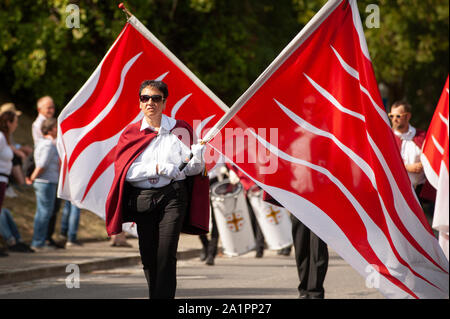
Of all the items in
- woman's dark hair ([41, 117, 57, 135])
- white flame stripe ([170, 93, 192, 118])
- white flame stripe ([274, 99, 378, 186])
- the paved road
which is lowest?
the paved road

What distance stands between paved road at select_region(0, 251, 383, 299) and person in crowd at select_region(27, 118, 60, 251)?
1.64 m

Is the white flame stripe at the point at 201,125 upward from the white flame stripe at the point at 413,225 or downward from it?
upward

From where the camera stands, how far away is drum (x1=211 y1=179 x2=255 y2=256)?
1343cm

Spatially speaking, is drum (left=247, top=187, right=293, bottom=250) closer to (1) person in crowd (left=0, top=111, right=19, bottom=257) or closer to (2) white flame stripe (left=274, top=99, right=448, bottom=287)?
(1) person in crowd (left=0, top=111, right=19, bottom=257)

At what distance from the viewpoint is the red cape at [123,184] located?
23.5 feet

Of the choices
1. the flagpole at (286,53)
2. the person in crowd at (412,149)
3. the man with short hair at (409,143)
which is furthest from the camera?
the man with short hair at (409,143)

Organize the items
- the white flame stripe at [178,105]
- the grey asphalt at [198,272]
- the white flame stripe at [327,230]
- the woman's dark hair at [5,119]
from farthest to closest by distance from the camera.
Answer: the woman's dark hair at [5,119], the grey asphalt at [198,272], the white flame stripe at [178,105], the white flame stripe at [327,230]

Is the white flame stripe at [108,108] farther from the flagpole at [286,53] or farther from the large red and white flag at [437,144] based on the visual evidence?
the large red and white flag at [437,144]

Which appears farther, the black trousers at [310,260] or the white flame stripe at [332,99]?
the black trousers at [310,260]

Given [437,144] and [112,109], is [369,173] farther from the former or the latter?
[112,109]

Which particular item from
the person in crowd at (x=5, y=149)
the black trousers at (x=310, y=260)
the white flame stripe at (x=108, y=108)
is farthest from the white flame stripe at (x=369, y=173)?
the person in crowd at (x=5, y=149)

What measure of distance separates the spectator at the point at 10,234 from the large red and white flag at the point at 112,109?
4046 mm

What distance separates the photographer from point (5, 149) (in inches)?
484

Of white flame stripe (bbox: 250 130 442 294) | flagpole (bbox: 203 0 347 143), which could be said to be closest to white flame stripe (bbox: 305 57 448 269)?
white flame stripe (bbox: 250 130 442 294)
